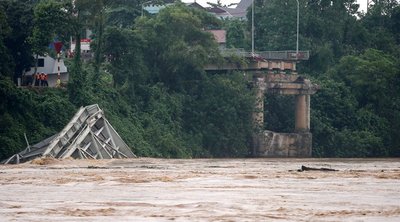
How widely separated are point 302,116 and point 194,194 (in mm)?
58300

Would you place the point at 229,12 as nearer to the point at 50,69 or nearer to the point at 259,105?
the point at 259,105

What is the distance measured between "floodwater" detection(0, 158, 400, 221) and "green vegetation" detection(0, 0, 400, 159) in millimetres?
16135

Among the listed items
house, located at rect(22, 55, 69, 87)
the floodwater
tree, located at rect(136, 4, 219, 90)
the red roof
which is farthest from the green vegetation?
the floodwater

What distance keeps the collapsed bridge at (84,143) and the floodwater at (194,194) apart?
22.9 ft

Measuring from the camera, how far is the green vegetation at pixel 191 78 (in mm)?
74312

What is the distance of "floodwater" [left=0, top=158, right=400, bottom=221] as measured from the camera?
3281cm

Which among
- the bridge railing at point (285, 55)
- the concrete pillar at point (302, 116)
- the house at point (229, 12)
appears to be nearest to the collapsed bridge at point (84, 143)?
the concrete pillar at point (302, 116)

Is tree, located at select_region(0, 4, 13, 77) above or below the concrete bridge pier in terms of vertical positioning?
above

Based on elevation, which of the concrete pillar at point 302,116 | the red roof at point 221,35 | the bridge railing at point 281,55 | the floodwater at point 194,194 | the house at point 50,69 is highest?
the red roof at point 221,35

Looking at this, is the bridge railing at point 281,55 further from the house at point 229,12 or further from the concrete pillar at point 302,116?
the house at point 229,12

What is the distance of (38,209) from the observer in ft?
112

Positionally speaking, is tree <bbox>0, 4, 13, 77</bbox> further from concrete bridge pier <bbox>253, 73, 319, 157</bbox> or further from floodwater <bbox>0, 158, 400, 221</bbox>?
concrete bridge pier <bbox>253, 73, 319, 157</bbox>

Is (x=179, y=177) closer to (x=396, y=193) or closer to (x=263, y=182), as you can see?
(x=263, y=182)

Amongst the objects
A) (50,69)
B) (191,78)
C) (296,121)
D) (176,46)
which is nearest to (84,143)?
(50,69)
